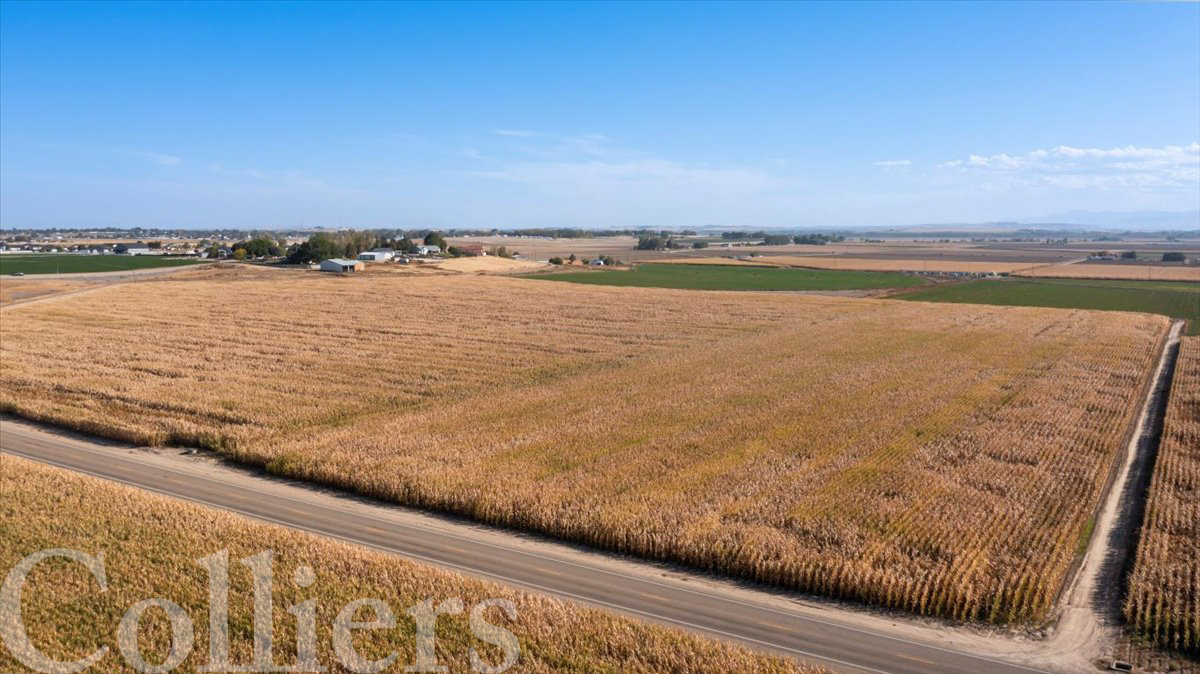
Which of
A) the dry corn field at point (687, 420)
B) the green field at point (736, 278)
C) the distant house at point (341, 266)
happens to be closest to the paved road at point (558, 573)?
the dry corn field at point (687, 420)

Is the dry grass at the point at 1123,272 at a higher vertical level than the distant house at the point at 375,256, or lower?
lower

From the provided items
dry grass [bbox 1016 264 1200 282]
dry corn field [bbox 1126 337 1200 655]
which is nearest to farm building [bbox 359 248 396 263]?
dry grass [bbox 1016 264 1200 282]

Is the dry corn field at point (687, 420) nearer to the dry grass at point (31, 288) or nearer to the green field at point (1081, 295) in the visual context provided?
the dry grass at point (31, 288)

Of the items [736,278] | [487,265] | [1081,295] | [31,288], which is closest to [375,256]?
[487,265]

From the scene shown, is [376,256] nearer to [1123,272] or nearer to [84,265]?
[84,265]

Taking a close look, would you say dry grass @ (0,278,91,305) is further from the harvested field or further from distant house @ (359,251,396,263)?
the harvested field

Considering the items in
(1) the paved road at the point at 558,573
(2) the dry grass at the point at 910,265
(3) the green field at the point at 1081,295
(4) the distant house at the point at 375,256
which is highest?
(4) the distant house at the point at 375,256
